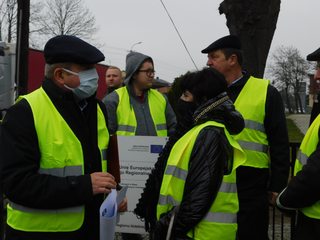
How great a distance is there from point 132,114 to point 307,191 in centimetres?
217

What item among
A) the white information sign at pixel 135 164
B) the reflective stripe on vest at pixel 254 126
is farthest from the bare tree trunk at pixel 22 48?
the reflective stripe on vest at pixel 254 126

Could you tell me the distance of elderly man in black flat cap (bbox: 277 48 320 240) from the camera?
278 centimetres

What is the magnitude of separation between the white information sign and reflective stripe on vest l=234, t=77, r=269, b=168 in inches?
36.5

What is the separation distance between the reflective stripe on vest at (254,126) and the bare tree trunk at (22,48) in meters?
8.70

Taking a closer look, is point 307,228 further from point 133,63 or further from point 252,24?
point 252,24

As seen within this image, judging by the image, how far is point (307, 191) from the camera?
2.80 m

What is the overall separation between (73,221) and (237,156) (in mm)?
899

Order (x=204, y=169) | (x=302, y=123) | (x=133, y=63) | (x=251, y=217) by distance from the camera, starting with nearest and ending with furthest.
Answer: (x=204, y=169), (x=251, y=217), (x=133, y=63), (x=302, y=123)

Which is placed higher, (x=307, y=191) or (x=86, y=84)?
(x=86, y=84)

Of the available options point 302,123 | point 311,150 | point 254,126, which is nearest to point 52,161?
point 311,150

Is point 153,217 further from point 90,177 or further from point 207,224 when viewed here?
point 90,177

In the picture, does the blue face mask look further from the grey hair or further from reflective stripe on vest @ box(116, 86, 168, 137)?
reflective stripe on vest @ box(116, 86, 168, 137)

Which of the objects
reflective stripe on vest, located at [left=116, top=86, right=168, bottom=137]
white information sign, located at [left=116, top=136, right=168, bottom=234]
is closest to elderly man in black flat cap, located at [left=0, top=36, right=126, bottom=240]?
white information sign, located at [left=116, top=136, right=168, bottom=234]

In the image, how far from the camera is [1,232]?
16.5 feet
